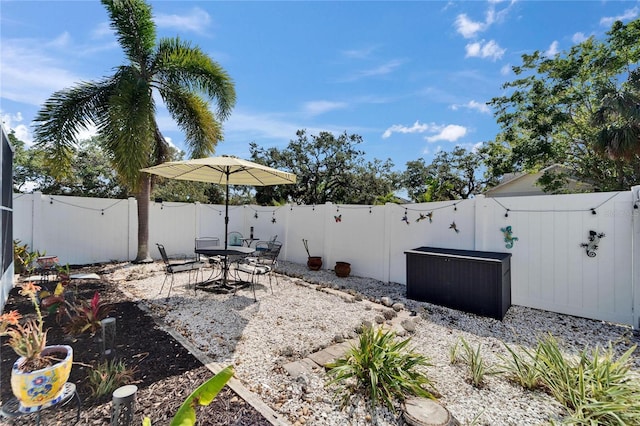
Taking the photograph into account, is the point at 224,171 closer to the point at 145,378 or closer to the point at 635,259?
the point at 145,378

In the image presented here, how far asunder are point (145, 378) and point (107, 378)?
0.98 ft

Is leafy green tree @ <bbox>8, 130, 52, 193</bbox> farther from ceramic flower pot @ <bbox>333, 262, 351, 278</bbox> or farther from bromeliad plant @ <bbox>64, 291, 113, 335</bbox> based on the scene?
ceramic flower pot @ <bbox>333, 262, 351, 278</bbox>

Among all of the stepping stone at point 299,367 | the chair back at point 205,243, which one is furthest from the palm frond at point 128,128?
the stepping stone at point 299,367

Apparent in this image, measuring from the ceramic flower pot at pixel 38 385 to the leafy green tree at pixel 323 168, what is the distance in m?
15.5

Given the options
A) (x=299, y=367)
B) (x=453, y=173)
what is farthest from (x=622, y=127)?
(x=453, y=173)

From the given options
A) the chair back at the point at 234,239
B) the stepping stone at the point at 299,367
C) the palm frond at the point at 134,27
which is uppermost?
the palm frond at the point at 134,27

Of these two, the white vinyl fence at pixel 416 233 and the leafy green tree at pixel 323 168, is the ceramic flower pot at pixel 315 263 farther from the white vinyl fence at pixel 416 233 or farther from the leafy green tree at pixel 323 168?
the leafy green tree at pixel 323 168

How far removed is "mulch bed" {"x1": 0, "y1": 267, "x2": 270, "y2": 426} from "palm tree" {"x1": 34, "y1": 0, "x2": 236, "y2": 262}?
4678 millimetres

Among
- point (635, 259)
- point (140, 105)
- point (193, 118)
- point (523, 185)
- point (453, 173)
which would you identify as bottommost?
point (635, 259)

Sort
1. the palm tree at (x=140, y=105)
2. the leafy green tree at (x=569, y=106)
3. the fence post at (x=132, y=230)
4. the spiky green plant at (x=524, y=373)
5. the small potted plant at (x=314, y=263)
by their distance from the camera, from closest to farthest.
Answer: the spiky green plant at (x=524, y=373) → the palm tree at (x=140, y=105) → the small potted plant at (x=314, y=263) → the fence post at (x=132, y=230) → the leafy green tree at (x=569, y=106)

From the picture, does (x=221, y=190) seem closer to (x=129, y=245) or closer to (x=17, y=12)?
(x=129, y=245)

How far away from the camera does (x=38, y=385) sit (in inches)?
75.3

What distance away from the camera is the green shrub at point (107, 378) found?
2.50 meters

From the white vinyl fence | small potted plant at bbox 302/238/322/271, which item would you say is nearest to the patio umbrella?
the white vinyl fence
